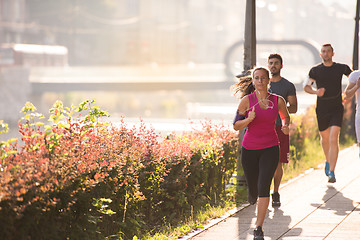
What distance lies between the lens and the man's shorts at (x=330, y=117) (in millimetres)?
10219

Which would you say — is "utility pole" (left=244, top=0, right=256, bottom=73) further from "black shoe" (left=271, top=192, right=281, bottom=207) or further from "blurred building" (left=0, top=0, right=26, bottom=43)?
"blurred building" (left=0, top=0, right=26, bottom=43)

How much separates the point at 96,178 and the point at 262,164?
63.6 inches

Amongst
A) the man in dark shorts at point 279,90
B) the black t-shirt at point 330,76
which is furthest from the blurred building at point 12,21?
the man in dark shorts at point 279,90

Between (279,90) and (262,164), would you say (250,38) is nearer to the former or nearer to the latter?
(279,90)

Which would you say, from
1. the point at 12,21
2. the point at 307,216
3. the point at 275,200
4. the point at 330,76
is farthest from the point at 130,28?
the point at 307,216

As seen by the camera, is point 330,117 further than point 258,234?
Yes

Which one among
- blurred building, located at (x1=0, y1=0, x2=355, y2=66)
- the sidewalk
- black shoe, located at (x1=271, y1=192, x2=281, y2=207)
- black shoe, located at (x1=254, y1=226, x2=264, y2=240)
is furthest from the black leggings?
blurred building, located at (x1=0, y1=0, x2=355, y2=66)

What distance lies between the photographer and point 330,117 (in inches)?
406

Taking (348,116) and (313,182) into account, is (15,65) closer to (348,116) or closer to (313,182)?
(348,116)

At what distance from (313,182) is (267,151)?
4143mm

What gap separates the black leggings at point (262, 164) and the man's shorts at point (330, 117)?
3809 mm

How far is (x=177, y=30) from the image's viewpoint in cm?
14400

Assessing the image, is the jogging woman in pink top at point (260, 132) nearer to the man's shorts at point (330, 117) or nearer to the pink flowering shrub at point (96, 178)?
the pink flowering shrub at point (96, 178)

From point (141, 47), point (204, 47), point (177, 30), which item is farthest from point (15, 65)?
point (204, 47)
